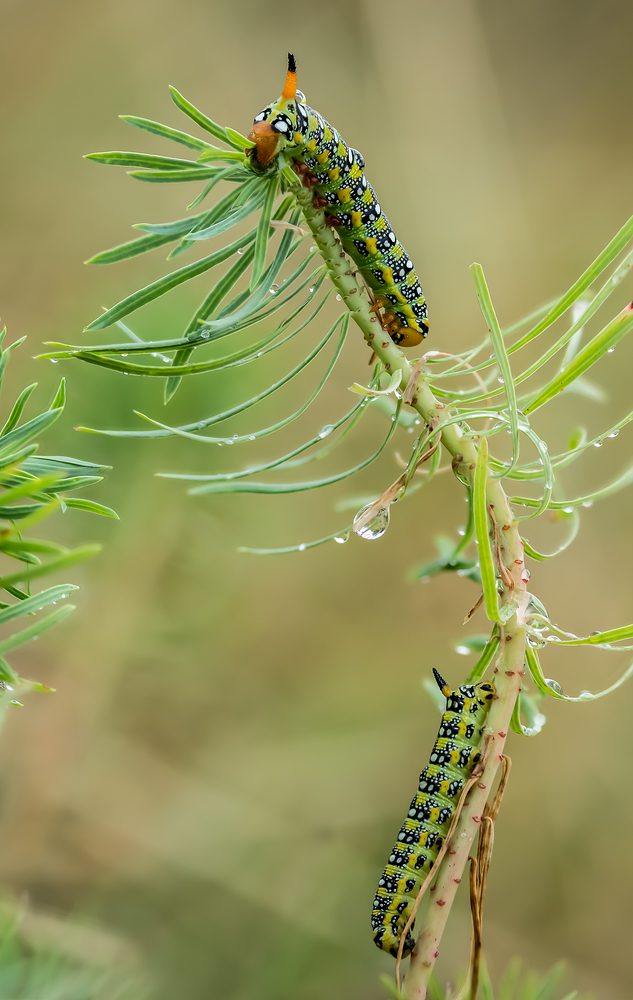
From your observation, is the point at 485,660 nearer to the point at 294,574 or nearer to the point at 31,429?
the point at 31,429

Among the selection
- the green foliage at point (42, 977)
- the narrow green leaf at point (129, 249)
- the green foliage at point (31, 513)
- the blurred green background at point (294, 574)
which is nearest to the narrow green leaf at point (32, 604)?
the green foliage at point (31, 513)

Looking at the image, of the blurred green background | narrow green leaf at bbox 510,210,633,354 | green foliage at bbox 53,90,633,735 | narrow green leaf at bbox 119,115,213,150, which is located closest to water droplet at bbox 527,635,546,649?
green foliage at bbox 53,90,633,735

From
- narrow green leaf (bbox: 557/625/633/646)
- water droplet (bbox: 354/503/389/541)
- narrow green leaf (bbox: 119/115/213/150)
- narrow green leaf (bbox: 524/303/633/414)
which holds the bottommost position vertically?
narrow green leaf (bbox: 557/625/633/646)

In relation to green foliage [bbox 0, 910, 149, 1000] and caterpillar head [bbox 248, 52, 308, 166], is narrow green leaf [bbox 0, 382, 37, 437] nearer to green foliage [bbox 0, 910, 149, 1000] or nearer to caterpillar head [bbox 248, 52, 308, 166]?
caterpillar head [bbox 248, 52, 308, 166]

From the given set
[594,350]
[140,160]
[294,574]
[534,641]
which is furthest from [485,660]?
[294,574]

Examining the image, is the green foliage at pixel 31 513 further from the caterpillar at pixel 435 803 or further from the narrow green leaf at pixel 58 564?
the caterpillar at pixel 435 803

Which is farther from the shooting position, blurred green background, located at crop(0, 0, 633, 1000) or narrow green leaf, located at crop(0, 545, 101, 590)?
blurred green background, located at crop(0, 0, 633, 1000)
